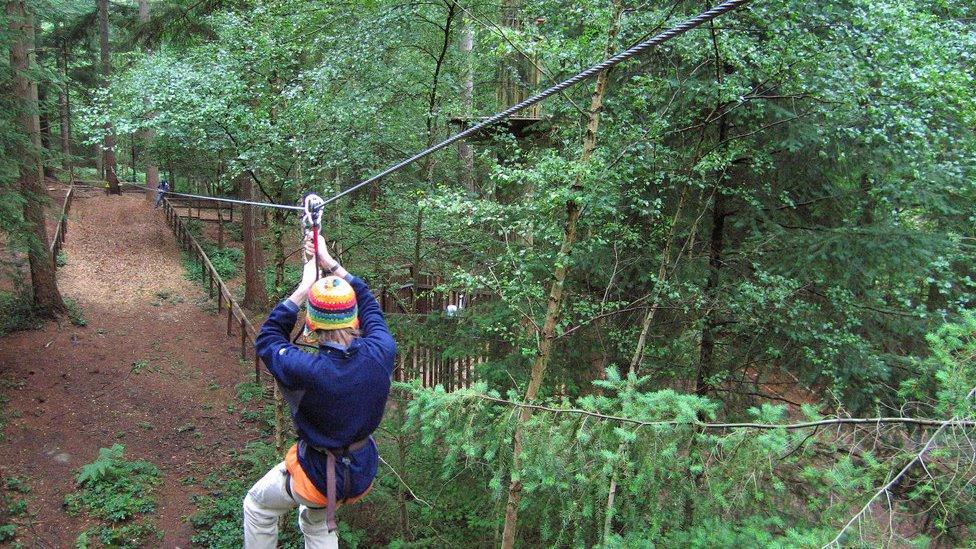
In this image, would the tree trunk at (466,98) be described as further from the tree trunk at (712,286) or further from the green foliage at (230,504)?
the green foliage at (230,504)

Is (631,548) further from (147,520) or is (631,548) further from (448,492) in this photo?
(147,520)

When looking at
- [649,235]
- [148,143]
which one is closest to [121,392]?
[649,235]

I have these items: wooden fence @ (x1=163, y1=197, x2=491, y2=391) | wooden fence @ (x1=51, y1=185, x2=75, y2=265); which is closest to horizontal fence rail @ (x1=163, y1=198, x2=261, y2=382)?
wooden fence @ (x1=163, y1=197, x2=491, y2=391)

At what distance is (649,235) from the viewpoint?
257 inches

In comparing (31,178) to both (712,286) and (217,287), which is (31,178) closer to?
(217,287)

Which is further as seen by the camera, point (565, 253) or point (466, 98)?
point (466, 98)

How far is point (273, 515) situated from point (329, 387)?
1.21 meters

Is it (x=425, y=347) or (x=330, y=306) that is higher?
(x=330, y=306)

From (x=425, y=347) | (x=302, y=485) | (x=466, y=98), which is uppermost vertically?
(x=466, y=98)

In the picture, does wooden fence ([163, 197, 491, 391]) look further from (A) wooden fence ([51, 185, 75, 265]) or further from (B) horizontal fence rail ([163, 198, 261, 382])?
(A) wooden fence ([51, 185, 75, 265])

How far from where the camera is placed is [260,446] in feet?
28.3

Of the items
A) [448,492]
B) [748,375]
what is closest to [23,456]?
[448,492]

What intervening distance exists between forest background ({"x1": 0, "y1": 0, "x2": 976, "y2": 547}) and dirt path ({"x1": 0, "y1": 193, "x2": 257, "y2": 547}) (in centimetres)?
169

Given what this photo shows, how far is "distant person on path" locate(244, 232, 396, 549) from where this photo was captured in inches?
112
